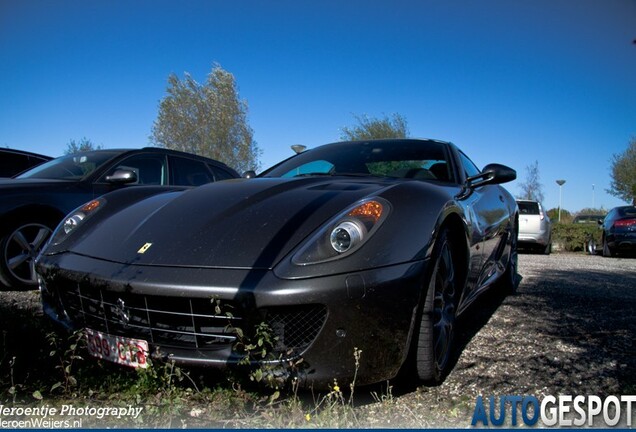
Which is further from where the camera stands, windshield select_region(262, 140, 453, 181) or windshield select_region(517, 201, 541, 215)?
windshield select_region(517, 201, 541, 215)

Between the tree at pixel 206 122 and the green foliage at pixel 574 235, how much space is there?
1628cm

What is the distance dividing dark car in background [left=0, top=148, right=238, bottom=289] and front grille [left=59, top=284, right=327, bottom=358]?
272 cm

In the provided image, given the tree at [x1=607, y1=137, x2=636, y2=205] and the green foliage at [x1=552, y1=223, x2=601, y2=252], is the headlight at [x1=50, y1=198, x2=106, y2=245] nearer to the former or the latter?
the green foliage at [x1=552, y1=223, x2=601, y2=252]

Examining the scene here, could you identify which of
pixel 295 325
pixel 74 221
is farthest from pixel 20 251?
pixel 295 325

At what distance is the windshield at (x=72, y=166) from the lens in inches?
200

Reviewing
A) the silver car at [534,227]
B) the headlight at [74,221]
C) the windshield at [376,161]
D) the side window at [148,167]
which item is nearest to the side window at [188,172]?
the side window at [148,167]

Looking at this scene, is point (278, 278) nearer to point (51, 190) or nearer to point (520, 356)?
point (520, 356)

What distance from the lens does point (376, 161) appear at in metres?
3.52

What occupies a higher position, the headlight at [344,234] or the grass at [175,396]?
the headlight at [344,234]

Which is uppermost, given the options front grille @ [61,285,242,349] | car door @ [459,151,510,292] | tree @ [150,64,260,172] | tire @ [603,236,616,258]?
tree @ [150,64,260,172]

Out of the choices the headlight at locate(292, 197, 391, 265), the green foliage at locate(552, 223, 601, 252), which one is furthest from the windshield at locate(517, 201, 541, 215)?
the headlight at locate(292, 197, 391, 265)

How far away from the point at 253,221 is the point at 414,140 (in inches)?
75.6

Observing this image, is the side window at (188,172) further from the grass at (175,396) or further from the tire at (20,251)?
the grass at (175,396)

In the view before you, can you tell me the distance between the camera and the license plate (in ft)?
6.22
